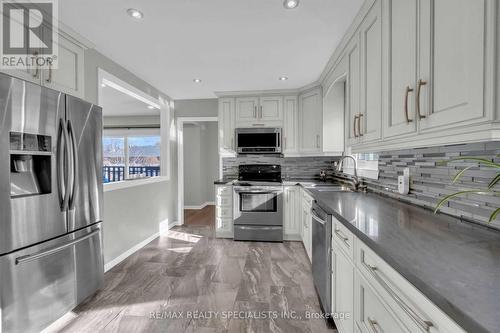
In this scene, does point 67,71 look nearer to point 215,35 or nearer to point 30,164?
point 30,164

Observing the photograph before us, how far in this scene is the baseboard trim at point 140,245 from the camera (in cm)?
271

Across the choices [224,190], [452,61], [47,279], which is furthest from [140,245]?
[452,61]

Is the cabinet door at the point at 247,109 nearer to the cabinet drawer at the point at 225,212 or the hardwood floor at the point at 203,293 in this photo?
the cabinet drawer at the point at 225,212

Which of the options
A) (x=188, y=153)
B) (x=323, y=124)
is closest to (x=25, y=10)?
(x=323, y=124)

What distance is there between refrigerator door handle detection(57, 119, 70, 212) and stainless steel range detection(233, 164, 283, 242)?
7.36 feet

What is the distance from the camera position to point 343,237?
4.76 ft

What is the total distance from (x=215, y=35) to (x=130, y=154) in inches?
204

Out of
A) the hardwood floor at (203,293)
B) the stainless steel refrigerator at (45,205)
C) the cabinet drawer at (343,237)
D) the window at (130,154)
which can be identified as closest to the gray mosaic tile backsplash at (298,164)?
the hardwood floor at (203,293)

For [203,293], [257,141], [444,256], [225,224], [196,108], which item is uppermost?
[196,108]

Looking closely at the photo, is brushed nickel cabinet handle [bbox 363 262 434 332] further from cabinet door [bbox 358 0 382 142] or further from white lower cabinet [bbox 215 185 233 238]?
white lower cabinet [bbox 215 185 233 238]

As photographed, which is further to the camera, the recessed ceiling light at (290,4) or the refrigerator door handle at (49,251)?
the recessed ceiling light at (290,4)

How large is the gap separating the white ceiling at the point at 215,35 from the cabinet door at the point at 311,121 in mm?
434

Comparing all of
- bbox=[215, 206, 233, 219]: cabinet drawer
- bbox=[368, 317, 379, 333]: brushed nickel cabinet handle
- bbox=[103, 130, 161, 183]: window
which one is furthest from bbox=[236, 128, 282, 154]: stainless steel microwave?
bbox=[103, 130, 161, 183]: window

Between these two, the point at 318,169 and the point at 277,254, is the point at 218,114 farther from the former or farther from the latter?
the point at 277,254
